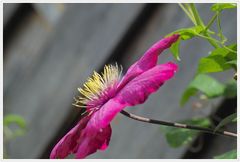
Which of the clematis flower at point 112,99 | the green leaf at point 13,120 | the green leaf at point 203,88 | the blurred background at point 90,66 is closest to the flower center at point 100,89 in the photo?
the clematis flower at point 112,99

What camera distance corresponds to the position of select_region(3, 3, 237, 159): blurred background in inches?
46.0

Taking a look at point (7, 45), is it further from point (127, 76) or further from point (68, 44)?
point (127, 76)

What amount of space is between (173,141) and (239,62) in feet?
0.92

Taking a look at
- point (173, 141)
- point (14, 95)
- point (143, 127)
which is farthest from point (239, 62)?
point (14, 95)

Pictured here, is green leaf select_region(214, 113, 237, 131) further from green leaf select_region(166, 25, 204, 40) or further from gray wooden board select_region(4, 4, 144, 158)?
gray wooden board select_region(4, 4, 144, 158)

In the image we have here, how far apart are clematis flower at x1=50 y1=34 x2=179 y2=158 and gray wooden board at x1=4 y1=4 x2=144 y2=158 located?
704 mm

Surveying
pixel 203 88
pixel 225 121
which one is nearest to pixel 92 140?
pixel 225 121

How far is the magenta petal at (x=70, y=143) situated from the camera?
24.7 inches

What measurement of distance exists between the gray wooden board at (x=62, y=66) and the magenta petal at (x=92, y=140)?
0.75 meters

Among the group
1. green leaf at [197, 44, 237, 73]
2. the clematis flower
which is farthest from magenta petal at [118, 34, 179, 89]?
green leaf at [197, 44, 237, 73]

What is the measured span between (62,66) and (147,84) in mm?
884

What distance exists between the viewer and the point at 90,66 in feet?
4.53

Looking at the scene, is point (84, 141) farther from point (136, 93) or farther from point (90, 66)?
point (90, 66)

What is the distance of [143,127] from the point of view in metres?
1.24
